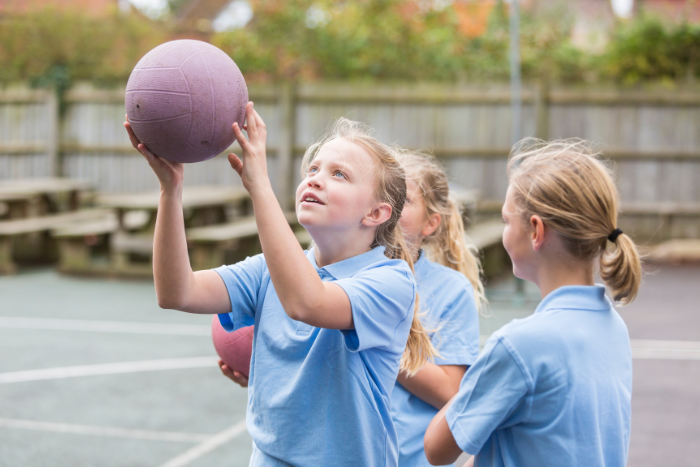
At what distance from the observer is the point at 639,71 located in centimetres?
1198

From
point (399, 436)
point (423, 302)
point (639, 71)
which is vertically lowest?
point (399, 436)

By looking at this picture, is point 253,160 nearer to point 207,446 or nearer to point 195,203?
point 207,446

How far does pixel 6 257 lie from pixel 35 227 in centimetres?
75

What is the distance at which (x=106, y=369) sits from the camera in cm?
542

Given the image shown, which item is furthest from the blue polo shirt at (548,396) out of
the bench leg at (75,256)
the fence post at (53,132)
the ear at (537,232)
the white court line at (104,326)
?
the fence post at (53,132)

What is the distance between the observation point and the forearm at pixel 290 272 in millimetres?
1551

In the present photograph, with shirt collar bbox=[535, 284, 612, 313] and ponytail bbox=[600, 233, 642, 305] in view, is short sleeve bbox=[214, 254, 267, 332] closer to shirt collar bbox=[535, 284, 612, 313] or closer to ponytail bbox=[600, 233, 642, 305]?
shirt collar bbox=[535, 284, 612, 313]

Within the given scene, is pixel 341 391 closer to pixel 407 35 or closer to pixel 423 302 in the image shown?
pixel 423 302

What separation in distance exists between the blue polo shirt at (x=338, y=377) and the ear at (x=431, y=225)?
686mm

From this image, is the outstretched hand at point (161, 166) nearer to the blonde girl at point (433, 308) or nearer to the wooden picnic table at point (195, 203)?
the blonde girl at point (433, 308)

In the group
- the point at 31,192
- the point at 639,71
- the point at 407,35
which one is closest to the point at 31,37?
the point at 31,192

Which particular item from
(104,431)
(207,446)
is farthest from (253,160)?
(104,431)

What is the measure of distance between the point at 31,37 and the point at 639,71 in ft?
35.1

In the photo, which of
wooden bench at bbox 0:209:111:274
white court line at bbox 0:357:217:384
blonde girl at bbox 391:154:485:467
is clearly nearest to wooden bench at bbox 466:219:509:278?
white court line at bbox 0:357:217:384
